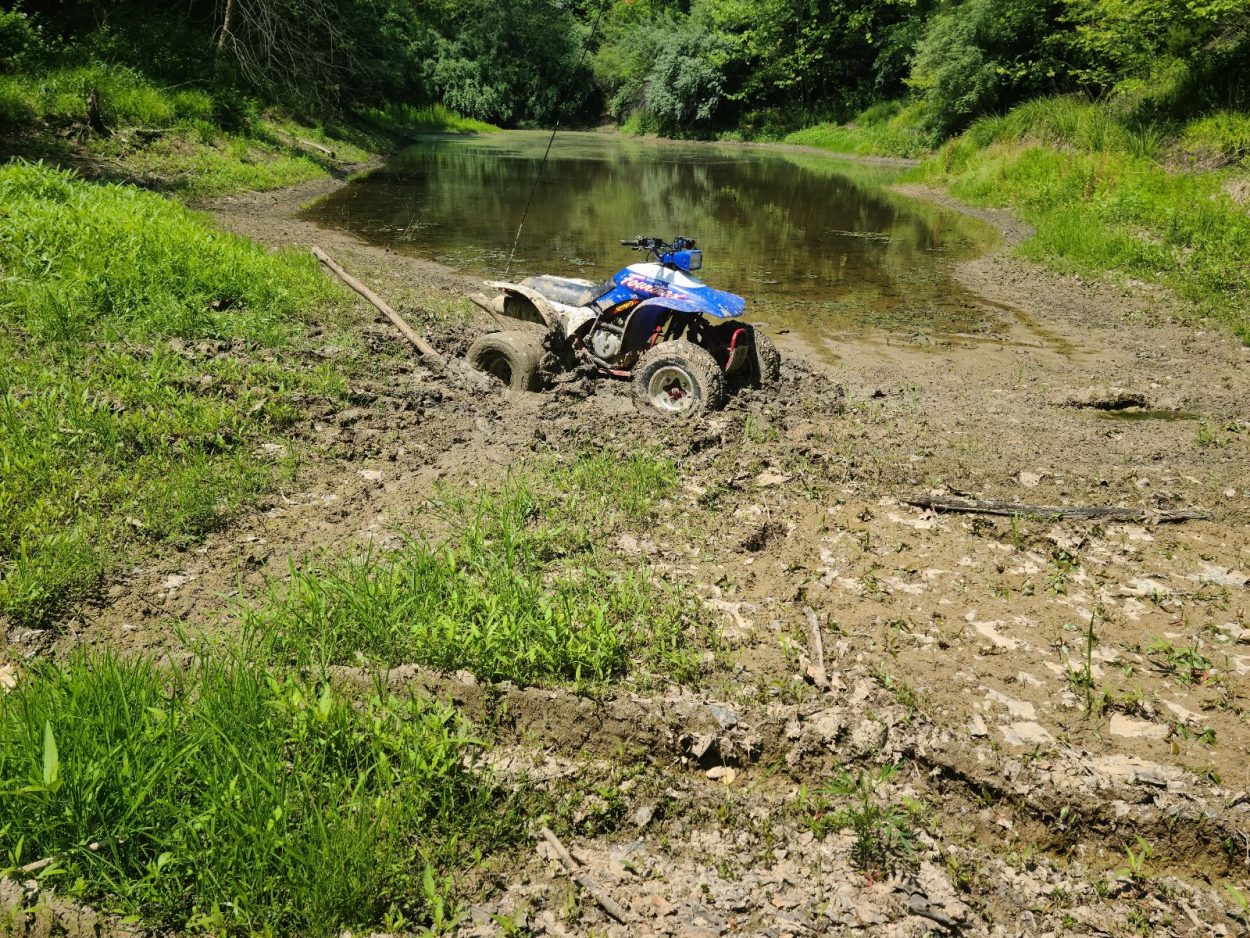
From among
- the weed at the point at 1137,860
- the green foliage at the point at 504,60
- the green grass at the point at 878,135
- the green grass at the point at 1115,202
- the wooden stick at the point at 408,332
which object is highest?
the green foliage at the point at 504,60

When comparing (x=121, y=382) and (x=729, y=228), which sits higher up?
(x=729, y=228)

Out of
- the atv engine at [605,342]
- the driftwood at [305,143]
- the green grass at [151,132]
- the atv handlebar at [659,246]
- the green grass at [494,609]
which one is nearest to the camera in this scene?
the green grass at [494,609]

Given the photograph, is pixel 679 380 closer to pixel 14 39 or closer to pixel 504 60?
pixel 14 39

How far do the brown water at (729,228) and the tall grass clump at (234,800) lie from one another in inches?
337

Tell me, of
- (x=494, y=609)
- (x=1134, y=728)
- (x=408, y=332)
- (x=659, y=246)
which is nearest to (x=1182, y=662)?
(x=1134, y=728)

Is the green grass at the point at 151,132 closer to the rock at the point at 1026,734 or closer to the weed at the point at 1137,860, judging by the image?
the rock at the point at 1026,734

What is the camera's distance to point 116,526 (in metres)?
4.69

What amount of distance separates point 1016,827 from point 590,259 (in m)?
12.3

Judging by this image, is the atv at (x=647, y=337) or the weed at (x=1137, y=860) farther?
the atv at (x=647, y=337)

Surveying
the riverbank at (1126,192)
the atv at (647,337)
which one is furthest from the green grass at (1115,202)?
the atv at (647,337)

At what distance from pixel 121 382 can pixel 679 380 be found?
4.38 m

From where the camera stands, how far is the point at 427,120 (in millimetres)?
46188

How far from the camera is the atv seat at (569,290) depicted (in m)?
7.78

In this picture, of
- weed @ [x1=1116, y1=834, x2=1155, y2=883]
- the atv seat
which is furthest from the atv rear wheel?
weed @ [x1=1116, y1=834, x2=1155, y2=883]
